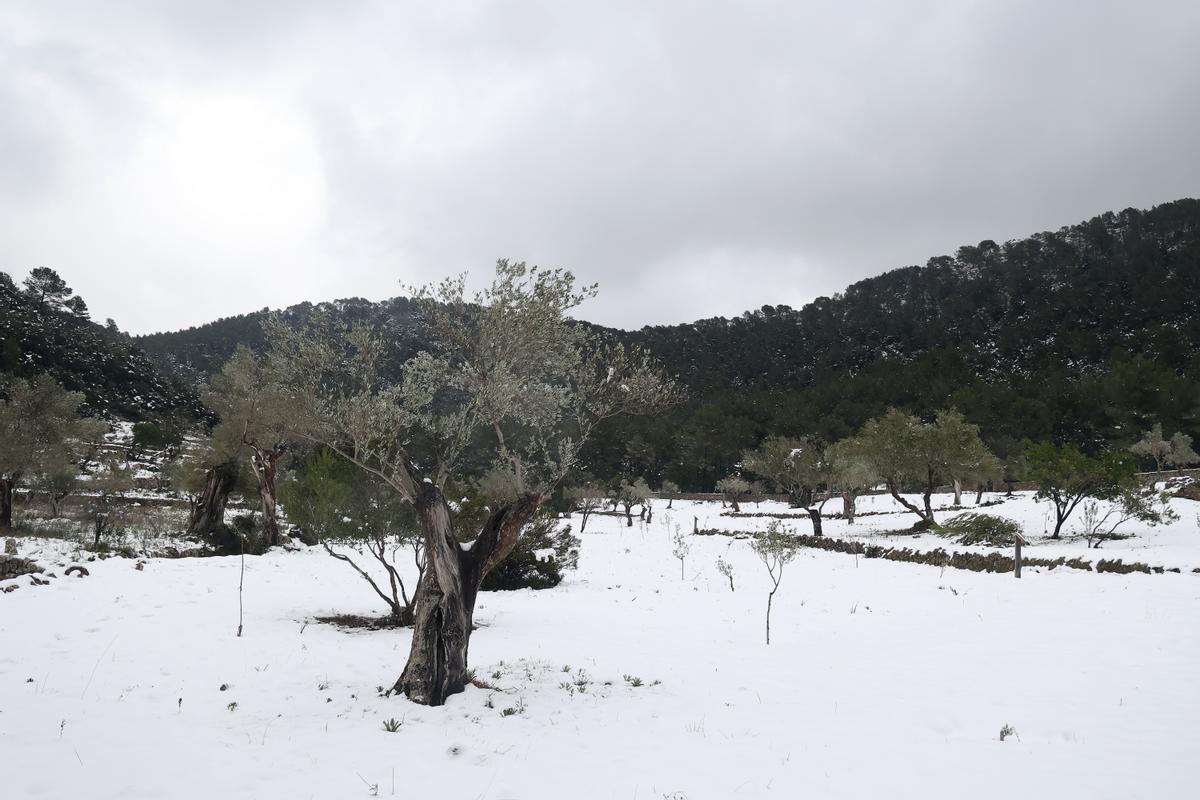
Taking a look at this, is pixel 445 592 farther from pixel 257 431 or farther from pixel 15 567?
pixel 257 431

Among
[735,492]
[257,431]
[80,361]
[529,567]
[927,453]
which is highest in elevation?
Answer: [80,361]

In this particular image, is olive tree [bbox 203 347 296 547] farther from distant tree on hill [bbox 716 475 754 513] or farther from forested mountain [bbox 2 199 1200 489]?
distant tree on hill [bbox 716 475 754 513]

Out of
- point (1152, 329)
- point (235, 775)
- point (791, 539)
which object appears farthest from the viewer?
point (1152, 329)

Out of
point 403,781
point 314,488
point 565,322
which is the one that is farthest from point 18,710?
point 314,488

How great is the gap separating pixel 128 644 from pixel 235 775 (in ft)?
22.3

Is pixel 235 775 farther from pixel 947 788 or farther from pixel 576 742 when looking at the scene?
pixel 947 788

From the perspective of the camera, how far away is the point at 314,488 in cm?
1753

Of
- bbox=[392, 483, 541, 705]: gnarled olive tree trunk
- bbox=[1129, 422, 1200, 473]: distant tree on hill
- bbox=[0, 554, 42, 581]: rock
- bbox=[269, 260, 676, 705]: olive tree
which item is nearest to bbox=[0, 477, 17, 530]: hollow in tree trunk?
bbox=[0, 554, 42, 581]: rock

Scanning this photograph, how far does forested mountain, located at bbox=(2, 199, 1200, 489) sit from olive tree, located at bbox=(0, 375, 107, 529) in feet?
35.7

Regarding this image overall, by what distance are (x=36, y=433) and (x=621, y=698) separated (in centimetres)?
3098

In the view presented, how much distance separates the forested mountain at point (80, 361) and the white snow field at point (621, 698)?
64.5 m

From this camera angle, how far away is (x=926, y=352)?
379 ft

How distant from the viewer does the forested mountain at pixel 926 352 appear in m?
69.9

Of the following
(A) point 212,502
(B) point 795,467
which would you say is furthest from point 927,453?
(A) point 212,502
